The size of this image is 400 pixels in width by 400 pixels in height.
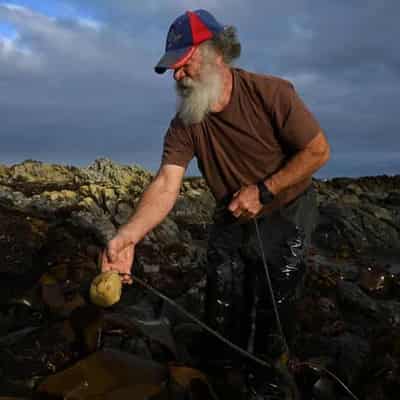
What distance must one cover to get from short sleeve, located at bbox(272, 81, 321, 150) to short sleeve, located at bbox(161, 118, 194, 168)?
612 millimetres

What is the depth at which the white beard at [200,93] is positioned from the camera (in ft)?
11.4

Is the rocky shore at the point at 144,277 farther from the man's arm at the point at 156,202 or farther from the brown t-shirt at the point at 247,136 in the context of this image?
the brown t-shirt at the point at 247,136

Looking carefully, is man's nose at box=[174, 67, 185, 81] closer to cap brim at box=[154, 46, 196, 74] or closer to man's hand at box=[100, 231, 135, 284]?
cap brim at box=[154, 46, 196, 74]

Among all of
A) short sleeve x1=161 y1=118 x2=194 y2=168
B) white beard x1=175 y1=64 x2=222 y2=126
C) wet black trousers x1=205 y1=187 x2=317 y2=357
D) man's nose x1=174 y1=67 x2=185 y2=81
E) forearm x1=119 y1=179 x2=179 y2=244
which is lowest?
wet black trousers x1=205 y1=187 x2=317 y2=357

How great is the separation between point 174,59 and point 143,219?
99 cm

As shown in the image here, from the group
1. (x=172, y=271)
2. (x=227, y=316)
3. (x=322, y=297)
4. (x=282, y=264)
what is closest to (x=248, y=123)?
(x=282, y=264)

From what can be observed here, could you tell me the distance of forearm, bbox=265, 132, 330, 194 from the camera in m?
3.44

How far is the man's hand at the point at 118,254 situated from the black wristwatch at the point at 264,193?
0.85m

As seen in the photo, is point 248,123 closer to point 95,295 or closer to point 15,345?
point 95,295

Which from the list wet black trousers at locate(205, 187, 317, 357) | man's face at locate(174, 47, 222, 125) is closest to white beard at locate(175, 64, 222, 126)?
man's face at locate(174, 47, 222, 125)

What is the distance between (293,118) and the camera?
341 cm

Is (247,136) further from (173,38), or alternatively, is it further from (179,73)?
(173,38)

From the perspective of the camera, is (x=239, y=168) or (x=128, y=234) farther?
(x=239, y=168)

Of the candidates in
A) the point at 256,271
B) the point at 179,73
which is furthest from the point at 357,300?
the point at 179,73
